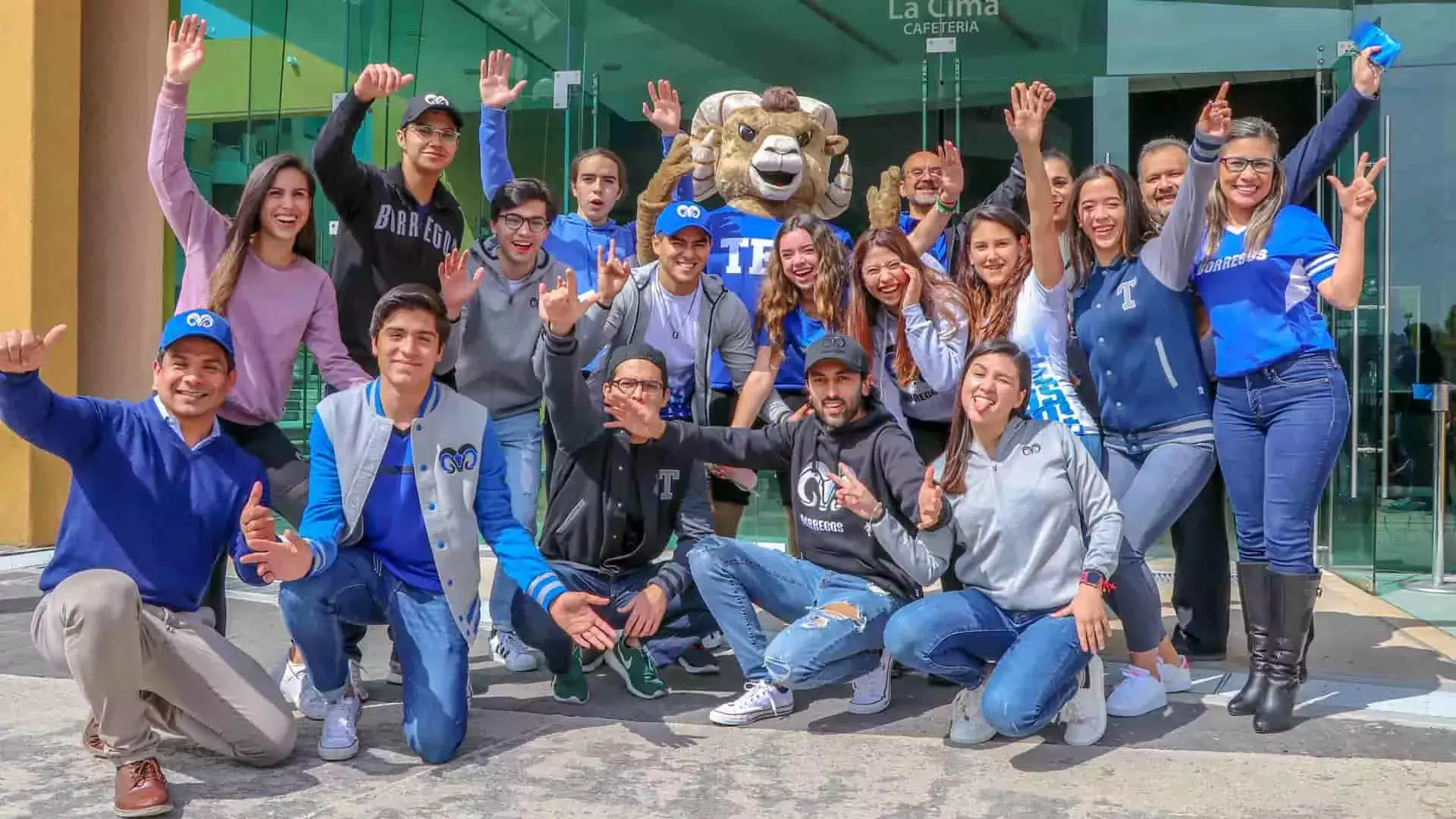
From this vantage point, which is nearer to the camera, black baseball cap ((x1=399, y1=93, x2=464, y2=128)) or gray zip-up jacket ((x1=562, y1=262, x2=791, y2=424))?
black baseball cap ((x1=399, y1=93, x2=464, y2=128))

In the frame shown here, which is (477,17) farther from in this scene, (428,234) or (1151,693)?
(1151,693)

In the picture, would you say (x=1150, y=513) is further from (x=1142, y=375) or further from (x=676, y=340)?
(x=676, y=340)

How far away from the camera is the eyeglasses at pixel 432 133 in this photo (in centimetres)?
423

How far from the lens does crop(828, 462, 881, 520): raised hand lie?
3322 mm

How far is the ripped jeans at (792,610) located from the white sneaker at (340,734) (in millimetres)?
1075

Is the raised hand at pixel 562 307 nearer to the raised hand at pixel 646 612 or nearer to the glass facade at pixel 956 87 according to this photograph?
the raised hand at pixel 646 612

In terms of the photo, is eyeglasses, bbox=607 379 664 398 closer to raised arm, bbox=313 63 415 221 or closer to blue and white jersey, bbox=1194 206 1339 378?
raised arm, bbox=313 63 415 221

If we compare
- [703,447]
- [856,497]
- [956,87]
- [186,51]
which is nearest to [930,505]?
[856,497]

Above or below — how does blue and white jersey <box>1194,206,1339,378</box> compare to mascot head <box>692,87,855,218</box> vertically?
below

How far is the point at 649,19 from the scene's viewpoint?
7438mm

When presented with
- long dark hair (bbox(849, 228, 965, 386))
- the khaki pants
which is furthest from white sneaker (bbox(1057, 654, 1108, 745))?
the khaki pants

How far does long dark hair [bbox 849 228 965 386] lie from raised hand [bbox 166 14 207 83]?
2.18 metres

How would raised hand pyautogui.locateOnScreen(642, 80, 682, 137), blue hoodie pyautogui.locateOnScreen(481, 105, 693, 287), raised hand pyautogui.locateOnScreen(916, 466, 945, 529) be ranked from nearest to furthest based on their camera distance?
raised hand pyautogui.locateOnScreen(916, 466, 945, 529) → blue hoodie pyautogui.locateOnScreen(481, 105, 693, 287) → raised hand pyautogui.locateOnScreen(642, 80, 682, 137)

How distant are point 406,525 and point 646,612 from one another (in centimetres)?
75
